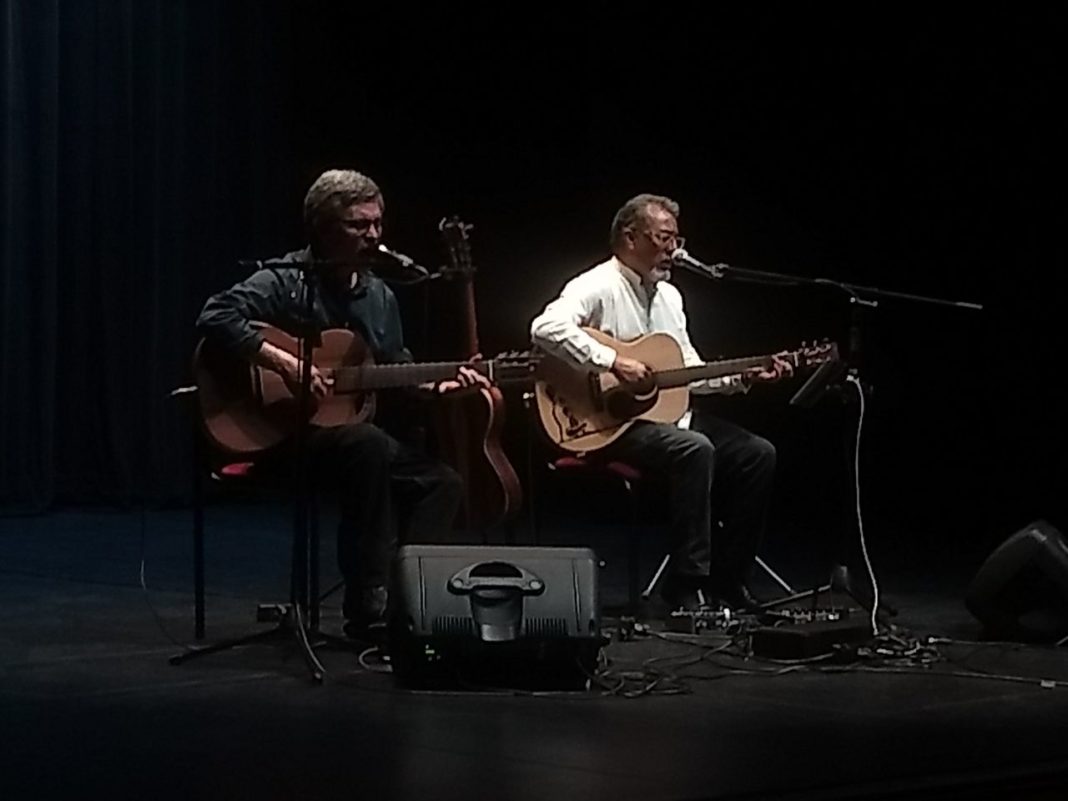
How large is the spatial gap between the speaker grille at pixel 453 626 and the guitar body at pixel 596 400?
1.30 m

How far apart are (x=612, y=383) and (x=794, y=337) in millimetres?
2906

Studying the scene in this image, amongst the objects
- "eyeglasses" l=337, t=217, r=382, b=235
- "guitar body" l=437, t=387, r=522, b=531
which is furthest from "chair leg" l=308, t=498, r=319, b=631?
"eyeglasses" l=337, t=217, r=382, b=235

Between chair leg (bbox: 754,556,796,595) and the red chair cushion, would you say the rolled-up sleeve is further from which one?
the red chair cushion

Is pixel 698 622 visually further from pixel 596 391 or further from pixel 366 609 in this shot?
pixel 366 609

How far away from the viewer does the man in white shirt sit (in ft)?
17.4

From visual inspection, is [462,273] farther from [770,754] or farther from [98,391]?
[98,391]

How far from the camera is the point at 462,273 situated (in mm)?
4668

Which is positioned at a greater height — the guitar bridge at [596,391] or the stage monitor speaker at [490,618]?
the guitar bridge at [596,391]

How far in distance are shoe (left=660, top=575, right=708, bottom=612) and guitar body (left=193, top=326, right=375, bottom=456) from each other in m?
1.17

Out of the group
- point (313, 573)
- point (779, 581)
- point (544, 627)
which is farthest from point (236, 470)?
point (779, 581)

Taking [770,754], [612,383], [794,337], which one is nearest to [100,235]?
[794,337]

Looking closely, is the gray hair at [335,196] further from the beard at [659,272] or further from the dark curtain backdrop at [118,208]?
the dark curtain backdrop at [118,208]

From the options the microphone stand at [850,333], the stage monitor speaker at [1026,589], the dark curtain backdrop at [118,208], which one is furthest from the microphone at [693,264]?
the dark curtain backdrop at [118,208]

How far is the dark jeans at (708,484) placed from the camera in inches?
209
